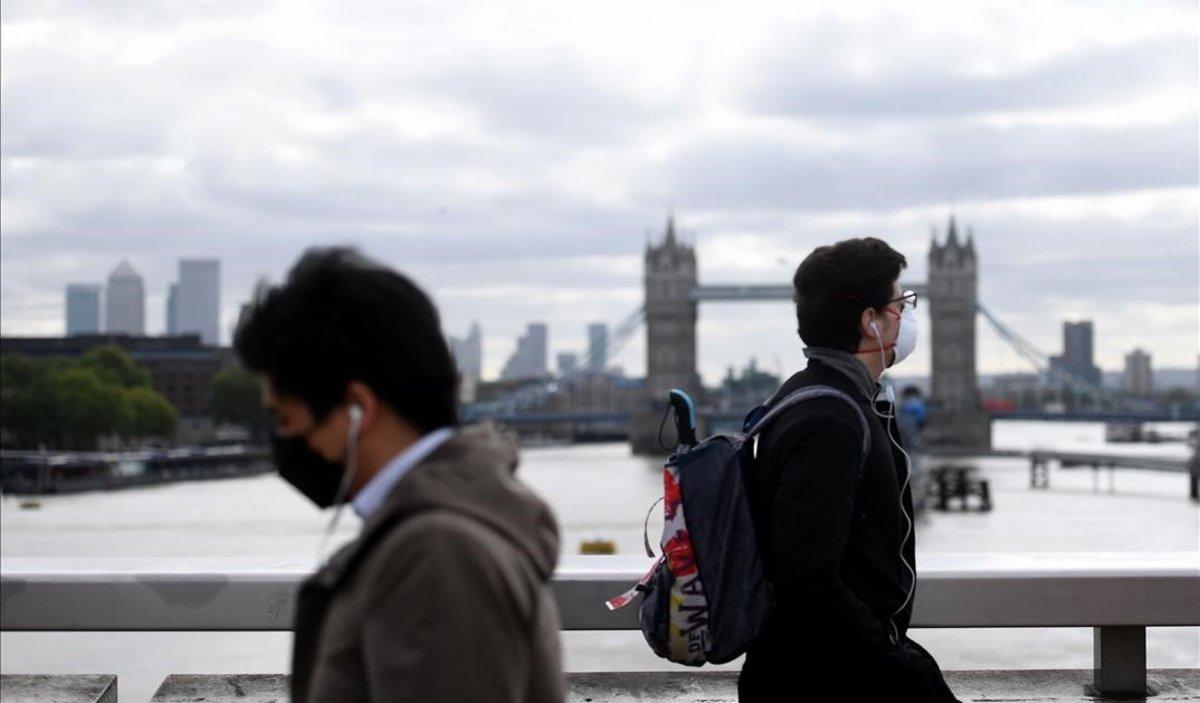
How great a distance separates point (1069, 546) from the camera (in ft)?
85.7

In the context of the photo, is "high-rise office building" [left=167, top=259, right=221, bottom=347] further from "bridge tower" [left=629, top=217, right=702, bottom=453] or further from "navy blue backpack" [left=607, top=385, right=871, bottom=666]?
"navy blue backpack" [left=607, top=385, right=871, bottom=666]

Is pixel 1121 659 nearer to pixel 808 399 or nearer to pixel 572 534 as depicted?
pixel 808 399

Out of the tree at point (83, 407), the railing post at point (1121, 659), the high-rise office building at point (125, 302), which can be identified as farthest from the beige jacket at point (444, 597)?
the high-rise office building at point (125, 302)

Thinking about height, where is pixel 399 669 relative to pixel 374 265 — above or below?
below

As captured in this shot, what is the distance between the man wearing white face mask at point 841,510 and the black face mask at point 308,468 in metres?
0.81

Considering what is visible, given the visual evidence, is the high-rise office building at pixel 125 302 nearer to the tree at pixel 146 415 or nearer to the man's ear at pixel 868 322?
the tree at pixel 146 415

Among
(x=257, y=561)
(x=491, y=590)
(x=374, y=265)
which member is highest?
(x=374, y=265)

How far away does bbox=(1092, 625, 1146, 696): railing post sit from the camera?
3.02 m

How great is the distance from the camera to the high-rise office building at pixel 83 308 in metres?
106

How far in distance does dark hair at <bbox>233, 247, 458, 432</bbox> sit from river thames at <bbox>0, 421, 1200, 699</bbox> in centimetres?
161

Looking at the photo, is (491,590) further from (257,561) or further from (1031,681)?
(1031,681)

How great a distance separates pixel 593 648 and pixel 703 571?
36.5 ft

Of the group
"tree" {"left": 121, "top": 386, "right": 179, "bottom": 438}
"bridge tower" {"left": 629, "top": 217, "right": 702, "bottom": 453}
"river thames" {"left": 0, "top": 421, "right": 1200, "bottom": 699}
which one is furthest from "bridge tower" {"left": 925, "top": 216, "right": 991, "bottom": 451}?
"tree" {"left": 121, "top": 386, "right": 179, "bottom": 438}

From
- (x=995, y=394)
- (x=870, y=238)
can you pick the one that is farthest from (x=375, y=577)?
(x=995, y=394)
